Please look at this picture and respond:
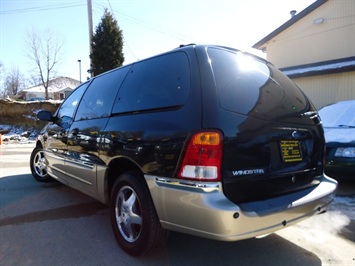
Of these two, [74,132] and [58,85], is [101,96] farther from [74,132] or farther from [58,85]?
[58,85]

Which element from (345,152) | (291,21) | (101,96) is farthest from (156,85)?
(291,21)

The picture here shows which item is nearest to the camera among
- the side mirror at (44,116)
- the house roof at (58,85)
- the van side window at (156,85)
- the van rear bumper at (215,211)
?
the van rear bumper at (215,211)

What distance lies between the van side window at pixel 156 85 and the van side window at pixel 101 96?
166mm

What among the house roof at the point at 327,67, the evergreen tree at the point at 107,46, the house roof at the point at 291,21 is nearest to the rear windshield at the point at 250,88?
the house roof at the point at 327,67

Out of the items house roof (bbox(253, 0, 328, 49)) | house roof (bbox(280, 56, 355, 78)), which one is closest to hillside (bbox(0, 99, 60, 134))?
house roof (bbox(253, 0, 328, 49))

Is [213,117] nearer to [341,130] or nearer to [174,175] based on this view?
[174,175]

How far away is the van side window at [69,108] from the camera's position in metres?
4.32

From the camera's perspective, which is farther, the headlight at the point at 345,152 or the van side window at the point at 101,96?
the headlight at the point at 345,152

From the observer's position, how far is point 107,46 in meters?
21.8

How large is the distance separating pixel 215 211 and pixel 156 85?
129 centimetres

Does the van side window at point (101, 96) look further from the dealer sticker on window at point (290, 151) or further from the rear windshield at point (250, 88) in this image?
the dealer sticker on window at point (290, 151)

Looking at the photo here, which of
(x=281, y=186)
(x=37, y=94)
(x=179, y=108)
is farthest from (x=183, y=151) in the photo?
(x=37, y=94)

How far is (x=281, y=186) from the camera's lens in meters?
2.54

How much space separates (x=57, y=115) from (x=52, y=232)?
222 centimetres
